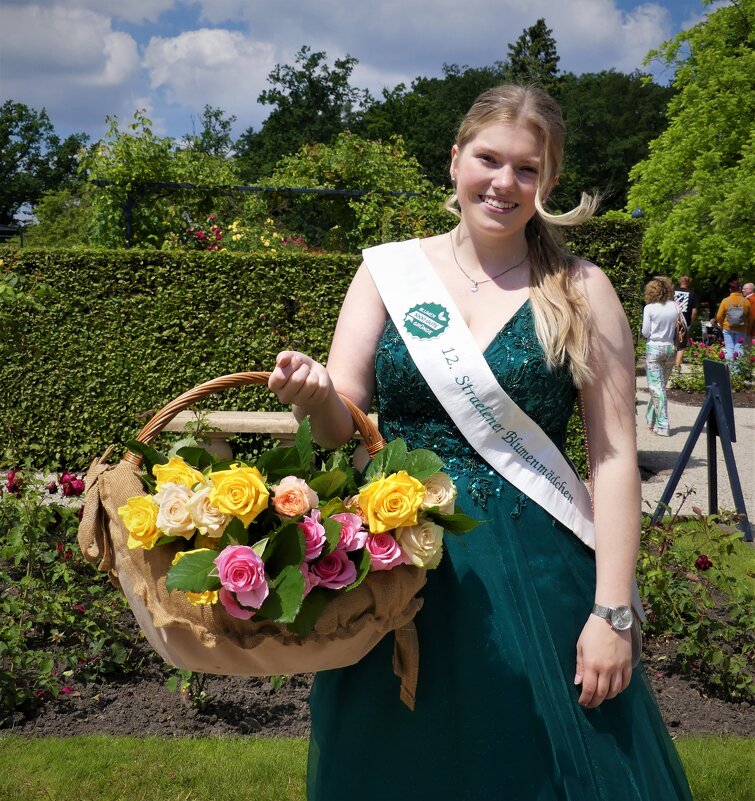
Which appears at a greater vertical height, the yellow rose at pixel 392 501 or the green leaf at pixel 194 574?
the yellow rose at pixel 392 501

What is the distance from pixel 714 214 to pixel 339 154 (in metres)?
10.8

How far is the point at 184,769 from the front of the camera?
2773 millimetres

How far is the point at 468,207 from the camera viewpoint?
1693 millimetres

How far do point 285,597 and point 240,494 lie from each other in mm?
163

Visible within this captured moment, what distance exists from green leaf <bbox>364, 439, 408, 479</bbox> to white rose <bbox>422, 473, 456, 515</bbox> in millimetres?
64

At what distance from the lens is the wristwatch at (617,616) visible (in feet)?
5.02

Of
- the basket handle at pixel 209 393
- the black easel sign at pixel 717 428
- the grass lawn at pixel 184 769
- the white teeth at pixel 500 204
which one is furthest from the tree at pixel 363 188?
the basket handle at pixel 209 393

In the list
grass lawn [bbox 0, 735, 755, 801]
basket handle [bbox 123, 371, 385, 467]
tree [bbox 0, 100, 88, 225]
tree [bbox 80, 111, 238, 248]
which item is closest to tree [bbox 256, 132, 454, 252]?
tree [bbox 80, 111, 238, 248]

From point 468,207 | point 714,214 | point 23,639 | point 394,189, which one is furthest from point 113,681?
point 714,214

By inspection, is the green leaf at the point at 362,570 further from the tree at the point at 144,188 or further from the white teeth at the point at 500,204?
the tree at the point at 144,188

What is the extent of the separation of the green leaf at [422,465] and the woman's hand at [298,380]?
219 mm

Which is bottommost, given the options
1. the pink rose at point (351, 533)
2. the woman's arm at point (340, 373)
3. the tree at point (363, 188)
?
the pink rose at point (351, 533)

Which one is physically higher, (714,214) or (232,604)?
A: (714,214)

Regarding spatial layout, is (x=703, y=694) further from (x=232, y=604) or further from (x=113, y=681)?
(x=232, y=604)
